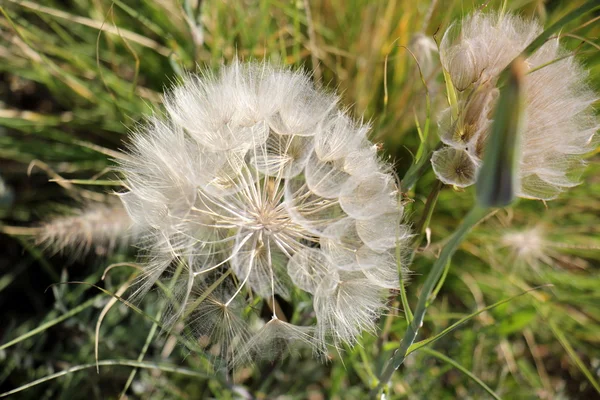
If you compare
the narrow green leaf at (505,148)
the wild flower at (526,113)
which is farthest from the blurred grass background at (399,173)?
the narrow green leaf at (505,148)

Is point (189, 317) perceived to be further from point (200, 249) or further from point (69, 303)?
point (69, 303)

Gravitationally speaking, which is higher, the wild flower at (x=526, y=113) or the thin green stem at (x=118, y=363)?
the wild flower at (x=526, y=113)

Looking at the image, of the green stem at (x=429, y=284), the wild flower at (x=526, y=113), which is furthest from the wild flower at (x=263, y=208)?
the wild flower at (x=526, y=113)

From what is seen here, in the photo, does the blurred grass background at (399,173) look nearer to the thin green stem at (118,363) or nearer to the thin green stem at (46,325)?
the thin green stem at (46,325)

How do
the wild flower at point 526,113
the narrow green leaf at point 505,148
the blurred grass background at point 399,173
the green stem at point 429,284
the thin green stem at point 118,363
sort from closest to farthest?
the narrow green leaf at point 505,148 < the green stem at point 429,284 < the wild flower at point 526,113 < the thin green stem at point 118,363 < the blurred grass background at point 399,173

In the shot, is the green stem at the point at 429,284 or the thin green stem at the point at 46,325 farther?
the thin green stem at the point at 46,325

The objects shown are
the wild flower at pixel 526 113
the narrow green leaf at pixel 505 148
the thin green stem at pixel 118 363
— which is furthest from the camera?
the thin green stem at pixel 118 363

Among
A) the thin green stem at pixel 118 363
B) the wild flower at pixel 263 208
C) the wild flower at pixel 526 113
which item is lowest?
the thin green stem at pixel 118 363
